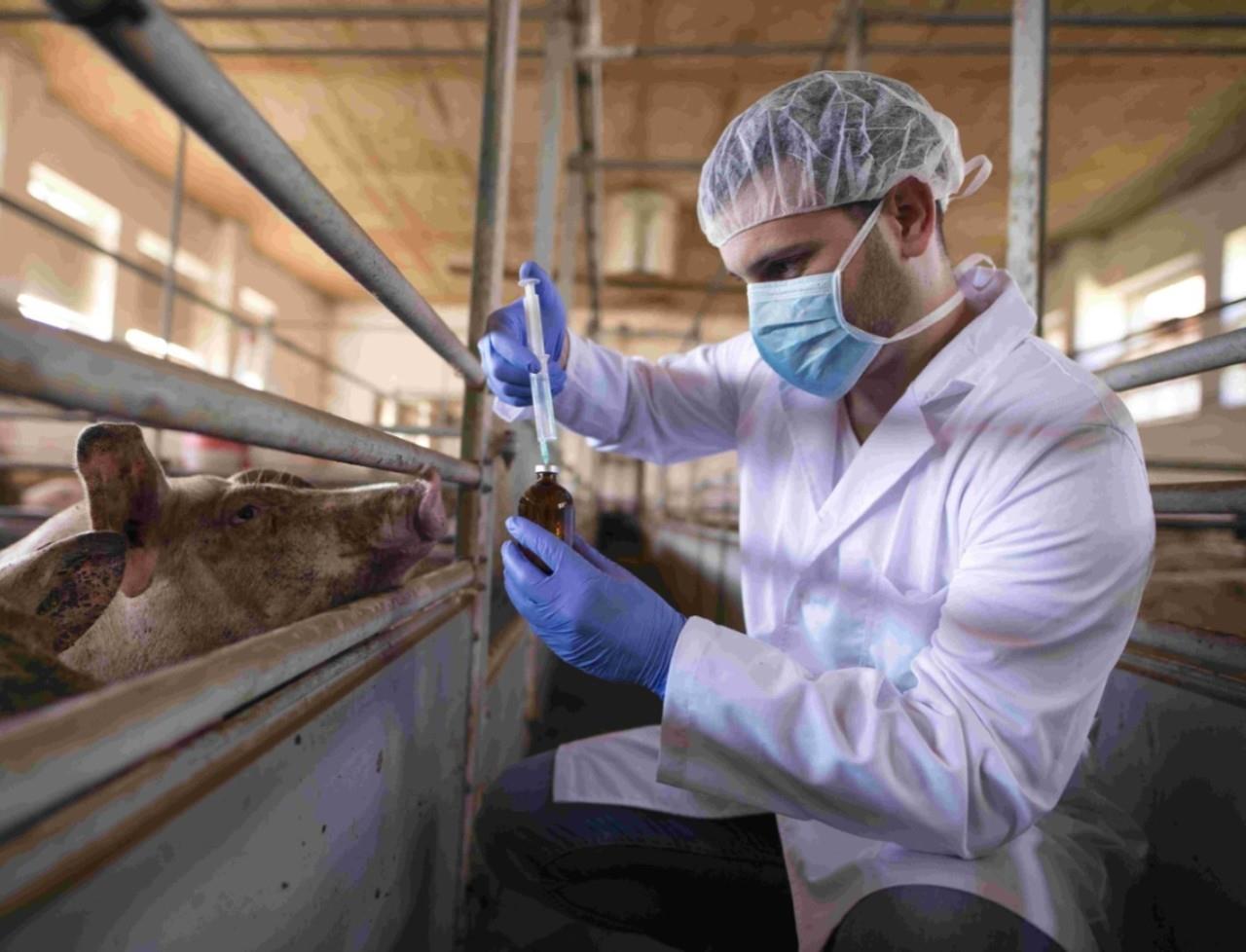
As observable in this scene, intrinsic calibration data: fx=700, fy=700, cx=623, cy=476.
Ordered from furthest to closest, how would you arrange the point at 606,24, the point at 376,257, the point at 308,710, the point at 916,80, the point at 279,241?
1. the point at 279,241
2. the point at 916,80
3. the point at 606,24
4. the point at 376,257
5. the point at 308,710

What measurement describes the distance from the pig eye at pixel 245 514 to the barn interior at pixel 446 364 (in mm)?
204

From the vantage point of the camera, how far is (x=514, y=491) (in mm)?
2031

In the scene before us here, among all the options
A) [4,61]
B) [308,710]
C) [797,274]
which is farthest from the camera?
[4,61]

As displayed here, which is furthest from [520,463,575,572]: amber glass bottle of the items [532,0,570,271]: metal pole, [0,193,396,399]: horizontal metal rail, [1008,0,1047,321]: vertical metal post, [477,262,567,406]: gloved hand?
[0,193,396,399]: horizontal metal rail

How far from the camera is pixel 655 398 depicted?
5.28 ft

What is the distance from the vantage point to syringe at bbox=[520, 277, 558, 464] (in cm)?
115

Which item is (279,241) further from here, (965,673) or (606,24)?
(965,673)

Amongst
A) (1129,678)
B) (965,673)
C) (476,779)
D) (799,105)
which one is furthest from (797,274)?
(476,779)

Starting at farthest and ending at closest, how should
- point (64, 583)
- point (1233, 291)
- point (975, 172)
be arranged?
point (1233, 291)
point (975, 172)
point (64, 583)

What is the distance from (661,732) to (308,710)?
1.39 feet

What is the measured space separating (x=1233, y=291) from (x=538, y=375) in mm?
7770

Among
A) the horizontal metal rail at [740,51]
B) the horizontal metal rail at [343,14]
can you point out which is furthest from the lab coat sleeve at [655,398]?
the horizontal metal rail at [740,51]

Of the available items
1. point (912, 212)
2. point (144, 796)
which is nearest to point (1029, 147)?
point (912, 212)

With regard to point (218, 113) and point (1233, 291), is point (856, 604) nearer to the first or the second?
point (218, 113)
